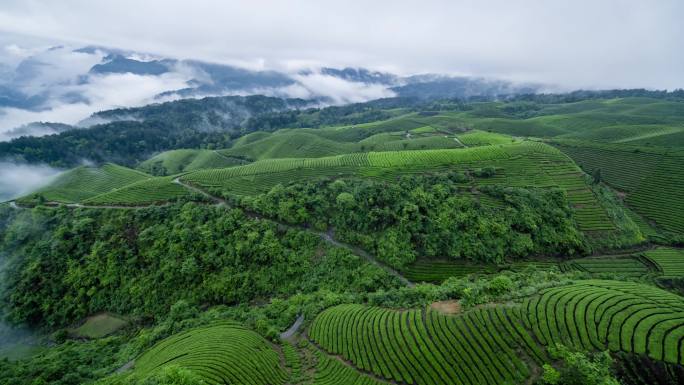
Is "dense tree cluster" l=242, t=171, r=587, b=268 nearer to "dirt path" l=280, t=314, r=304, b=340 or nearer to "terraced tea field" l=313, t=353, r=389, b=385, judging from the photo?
"dirt path" l=280, t=314, r=304, b=340

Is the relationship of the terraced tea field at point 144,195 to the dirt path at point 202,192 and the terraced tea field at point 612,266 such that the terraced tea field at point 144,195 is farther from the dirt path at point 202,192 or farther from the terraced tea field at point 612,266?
the terraced tea field at point 612,266

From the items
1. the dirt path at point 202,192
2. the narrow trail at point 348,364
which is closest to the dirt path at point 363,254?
the narrow trail at point 348,364

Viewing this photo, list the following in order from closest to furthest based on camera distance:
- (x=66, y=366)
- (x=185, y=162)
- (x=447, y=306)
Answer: (x=66, y=366) → (x=447, y=306) → (x=185, y=162)

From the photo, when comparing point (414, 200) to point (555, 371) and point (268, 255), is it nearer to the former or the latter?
point (268, 255)

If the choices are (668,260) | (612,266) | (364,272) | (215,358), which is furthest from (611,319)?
(215,358)

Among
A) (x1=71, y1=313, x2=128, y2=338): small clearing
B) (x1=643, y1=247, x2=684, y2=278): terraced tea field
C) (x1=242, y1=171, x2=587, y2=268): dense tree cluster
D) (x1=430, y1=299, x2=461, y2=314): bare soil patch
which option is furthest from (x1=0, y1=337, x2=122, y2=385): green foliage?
(x1=643, y1=247, x2=684, y2=278): terraced tea field

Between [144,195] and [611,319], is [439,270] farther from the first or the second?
[144,195]

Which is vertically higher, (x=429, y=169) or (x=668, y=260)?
(x=429, y=169)
